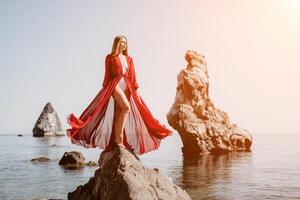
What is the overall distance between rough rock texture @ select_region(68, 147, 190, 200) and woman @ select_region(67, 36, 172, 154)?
404mm

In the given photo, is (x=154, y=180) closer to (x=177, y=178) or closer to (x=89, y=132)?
(x=89, y=132)

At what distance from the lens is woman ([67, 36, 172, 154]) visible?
9.89 meters

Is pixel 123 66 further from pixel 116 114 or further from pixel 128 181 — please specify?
pixel 128 181

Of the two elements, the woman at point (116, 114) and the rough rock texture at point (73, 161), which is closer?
the woman at point (116, 114)

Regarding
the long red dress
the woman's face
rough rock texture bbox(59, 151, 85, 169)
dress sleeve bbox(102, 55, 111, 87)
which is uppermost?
the woman's face

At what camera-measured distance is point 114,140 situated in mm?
10188

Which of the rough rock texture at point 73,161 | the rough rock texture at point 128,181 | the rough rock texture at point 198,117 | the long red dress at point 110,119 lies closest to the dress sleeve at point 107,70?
the long red dress at point 110,119

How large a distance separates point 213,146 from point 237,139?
20.0 ft

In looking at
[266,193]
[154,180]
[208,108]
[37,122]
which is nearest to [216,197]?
[266,193]

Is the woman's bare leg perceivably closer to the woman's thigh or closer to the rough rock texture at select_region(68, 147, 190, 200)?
the woman's thigh

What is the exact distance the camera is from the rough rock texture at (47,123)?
176500 millimetres

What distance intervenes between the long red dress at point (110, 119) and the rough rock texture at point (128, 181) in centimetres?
45

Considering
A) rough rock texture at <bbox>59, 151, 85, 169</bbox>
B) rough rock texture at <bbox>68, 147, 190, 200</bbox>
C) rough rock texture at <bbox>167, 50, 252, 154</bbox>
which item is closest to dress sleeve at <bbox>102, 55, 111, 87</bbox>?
rough rock texture at <bbox>68, 147, 190, 200</bbox>

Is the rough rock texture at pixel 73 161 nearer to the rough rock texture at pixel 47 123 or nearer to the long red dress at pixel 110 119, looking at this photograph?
the long red dress at pixel 110 119
